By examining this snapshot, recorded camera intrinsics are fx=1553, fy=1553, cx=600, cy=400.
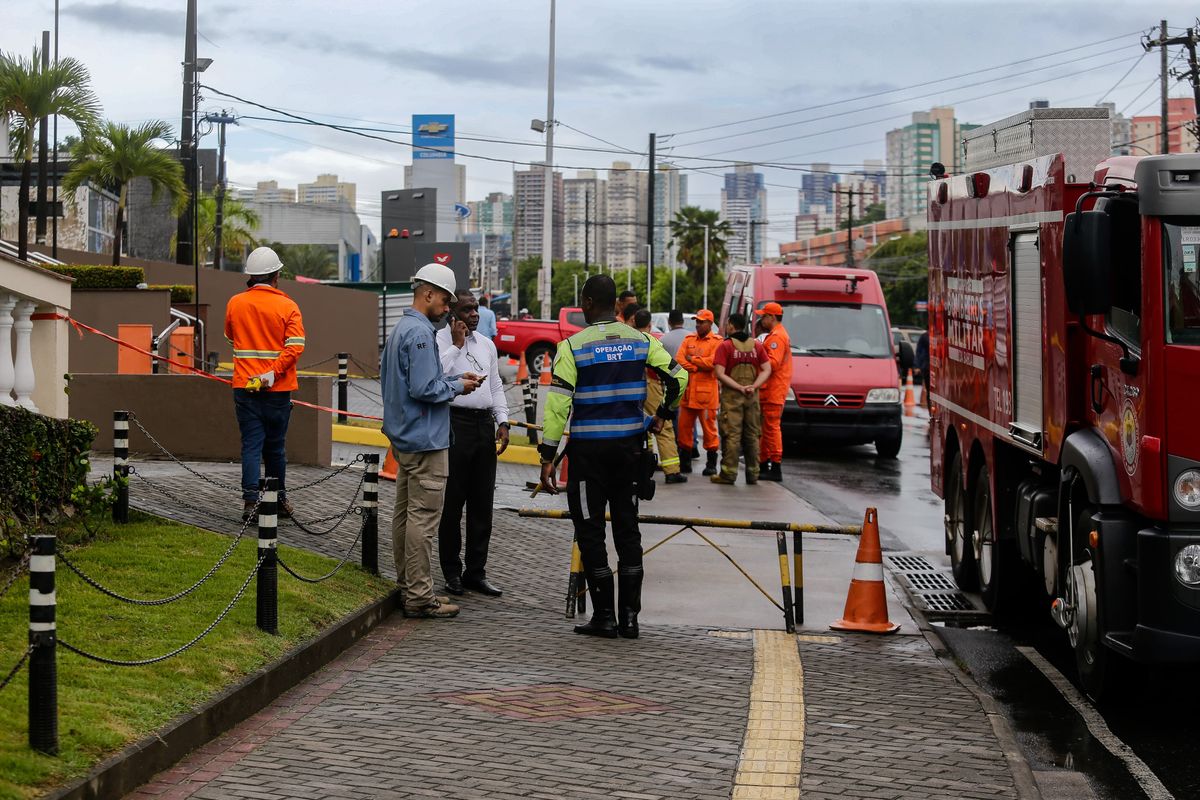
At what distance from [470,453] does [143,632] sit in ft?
10.4

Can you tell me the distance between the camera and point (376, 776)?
6012 millimetres

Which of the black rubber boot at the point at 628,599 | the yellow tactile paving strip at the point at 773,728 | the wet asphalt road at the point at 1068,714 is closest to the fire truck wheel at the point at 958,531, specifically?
the wet asphalt road at the point at 1068,714

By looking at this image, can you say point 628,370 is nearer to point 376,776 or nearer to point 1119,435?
point 1119,435

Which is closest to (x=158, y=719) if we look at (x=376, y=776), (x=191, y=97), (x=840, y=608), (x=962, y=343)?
(x=376, y=776)

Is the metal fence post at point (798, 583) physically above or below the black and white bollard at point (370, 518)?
below

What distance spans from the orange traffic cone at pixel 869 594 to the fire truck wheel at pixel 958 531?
201 cm

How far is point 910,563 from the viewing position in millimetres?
13305

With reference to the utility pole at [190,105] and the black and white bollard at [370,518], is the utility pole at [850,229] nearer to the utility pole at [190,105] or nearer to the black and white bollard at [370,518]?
the utility pole at [190,105]

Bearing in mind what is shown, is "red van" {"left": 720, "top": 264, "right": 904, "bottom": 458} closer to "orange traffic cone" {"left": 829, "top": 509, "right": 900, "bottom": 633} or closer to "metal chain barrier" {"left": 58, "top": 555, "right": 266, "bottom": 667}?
"orange traffic cone" {"left": 829, "top": 509, "right": 900, "bottom": 633}

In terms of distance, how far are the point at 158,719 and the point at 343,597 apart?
2942 mm

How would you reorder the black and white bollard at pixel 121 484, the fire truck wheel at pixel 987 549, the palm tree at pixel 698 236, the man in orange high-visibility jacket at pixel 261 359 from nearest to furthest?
the black and white bollard at pixel 121 484, the fire truck wheel at pixel 987 549, the man in orange high-visibility jacket at pixel 261 359, the palm tree at pixel 698 236

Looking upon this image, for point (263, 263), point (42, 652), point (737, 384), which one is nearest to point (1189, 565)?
point (42, 652)

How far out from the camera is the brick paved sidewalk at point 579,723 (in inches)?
237

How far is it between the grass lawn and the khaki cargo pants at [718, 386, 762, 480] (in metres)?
8.06
